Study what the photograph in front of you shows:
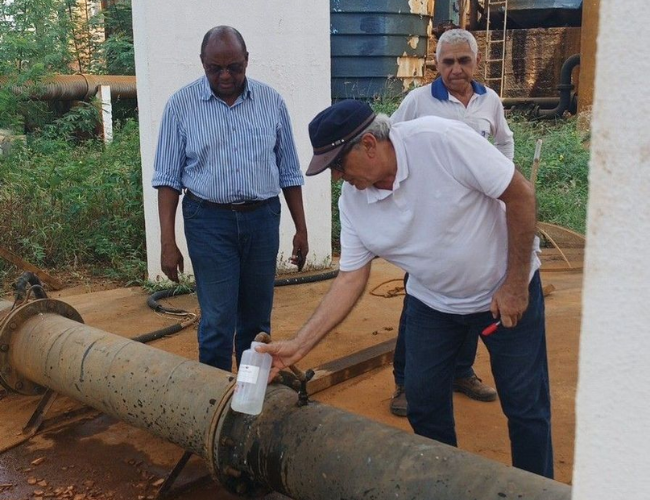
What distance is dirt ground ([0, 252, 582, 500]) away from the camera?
3.62 m

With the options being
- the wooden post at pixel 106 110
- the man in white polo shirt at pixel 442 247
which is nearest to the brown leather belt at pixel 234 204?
the man in white polo shirt at pixel 442 247

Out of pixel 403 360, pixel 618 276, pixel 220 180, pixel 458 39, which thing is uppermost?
pixel 458 39

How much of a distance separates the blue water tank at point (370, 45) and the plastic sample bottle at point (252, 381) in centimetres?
992

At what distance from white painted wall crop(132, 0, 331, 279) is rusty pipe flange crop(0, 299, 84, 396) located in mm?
2352

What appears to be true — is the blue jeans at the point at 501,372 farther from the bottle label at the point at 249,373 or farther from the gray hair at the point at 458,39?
the gray hair at the point at 458,39

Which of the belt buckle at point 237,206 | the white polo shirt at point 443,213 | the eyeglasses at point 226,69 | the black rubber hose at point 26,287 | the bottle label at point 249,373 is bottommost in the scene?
the black rubber hose at point 26,287

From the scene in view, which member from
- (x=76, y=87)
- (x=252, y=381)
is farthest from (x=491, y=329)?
(x=76, y=87)

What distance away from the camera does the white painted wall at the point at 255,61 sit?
6.27 meters

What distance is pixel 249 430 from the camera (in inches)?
112

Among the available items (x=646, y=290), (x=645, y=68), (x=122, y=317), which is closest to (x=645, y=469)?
(x=646, y=290)

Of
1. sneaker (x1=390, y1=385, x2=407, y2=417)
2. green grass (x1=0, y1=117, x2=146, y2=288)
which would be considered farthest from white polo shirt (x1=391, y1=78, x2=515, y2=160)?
green grass (x1=0, y1=117, x2=146, y2=288)

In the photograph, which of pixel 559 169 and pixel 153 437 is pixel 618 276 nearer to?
pixel 153 437

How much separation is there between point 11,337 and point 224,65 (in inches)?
69.4

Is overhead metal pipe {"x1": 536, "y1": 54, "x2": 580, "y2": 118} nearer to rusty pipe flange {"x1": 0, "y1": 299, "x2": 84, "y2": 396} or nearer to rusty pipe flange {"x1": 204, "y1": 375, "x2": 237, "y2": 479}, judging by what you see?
rusty pipe flange {"x1": 0, "y1": 299, "x2": 84, "y2": 396}
